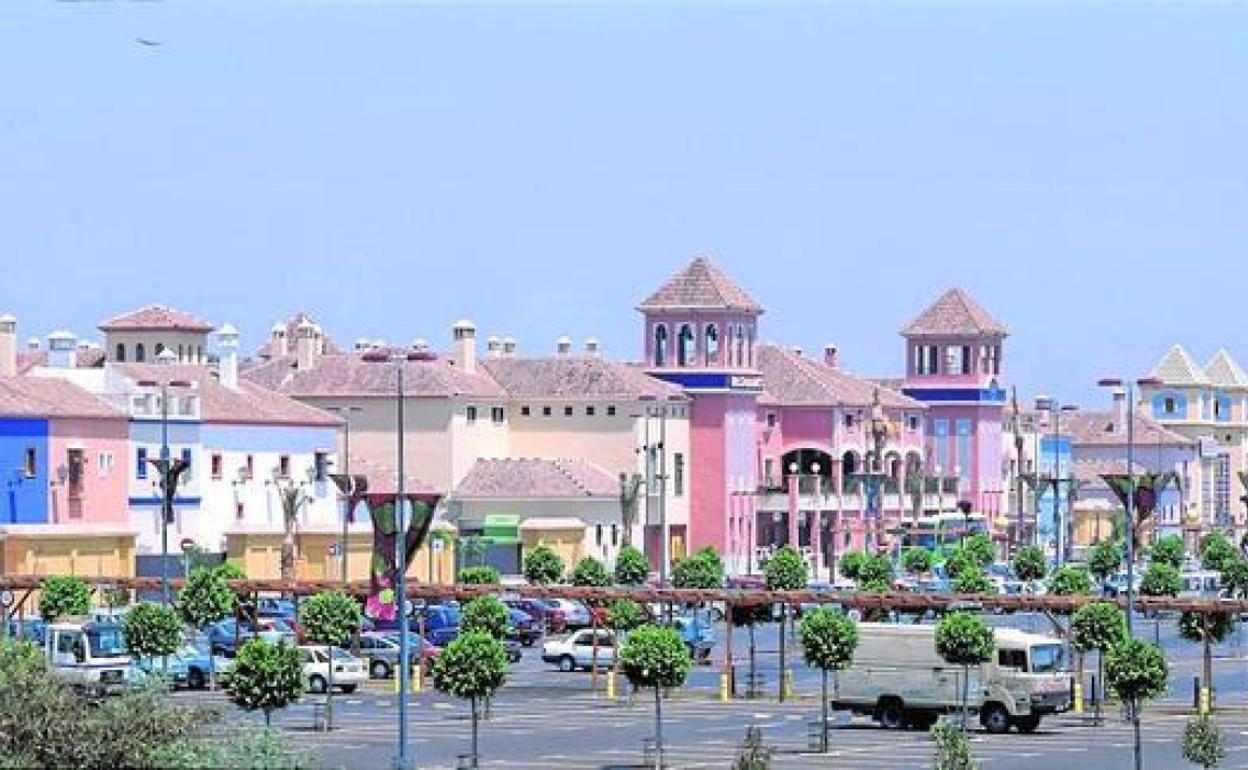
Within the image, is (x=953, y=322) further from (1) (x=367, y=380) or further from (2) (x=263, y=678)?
(2) (x=263, y=678)

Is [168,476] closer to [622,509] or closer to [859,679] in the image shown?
[859,679]

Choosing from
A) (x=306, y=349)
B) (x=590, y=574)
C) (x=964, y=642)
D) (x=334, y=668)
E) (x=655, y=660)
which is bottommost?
(x=334, y=668)

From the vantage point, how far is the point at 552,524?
137500 mm

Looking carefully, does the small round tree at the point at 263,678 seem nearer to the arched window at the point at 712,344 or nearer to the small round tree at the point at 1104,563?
the small round tree at the point at 1104,563

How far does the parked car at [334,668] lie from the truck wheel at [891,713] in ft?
39.4

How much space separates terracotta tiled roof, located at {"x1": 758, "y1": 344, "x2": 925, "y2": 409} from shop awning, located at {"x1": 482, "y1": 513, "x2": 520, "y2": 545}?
2663 centimetres

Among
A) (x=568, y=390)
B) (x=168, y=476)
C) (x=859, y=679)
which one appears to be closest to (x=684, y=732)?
(x=859, y=679)

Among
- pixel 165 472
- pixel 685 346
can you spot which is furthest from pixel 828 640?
pixel 685 346

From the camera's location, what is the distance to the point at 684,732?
72.9 m

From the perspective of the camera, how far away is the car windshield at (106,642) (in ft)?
267

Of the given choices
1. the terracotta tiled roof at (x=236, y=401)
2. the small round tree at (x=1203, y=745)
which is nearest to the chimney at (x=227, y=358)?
the terracotta tiled roof at (x=236, y=401)

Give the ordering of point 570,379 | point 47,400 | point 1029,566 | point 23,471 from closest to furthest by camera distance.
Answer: point 23,471, point 47,400, point 1029,566, point 570,379

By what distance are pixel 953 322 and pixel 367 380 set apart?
48264 millimetres

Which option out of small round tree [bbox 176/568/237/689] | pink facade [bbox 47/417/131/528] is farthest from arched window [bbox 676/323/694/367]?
small round tree [bbox 176/568/237/689]
